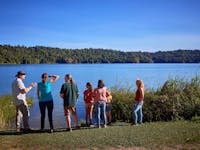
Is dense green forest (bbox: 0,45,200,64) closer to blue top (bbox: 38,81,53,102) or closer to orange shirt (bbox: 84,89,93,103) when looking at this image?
orange shirt (bbox: 84,89,93,103)

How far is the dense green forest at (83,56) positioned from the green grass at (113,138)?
130544 mm

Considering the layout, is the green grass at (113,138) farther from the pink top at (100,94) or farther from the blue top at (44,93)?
the pink top at (100,94)

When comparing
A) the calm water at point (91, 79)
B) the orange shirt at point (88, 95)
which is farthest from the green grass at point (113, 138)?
the calm water at point (91, 79)

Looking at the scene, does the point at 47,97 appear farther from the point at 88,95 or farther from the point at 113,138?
the point at 113,138

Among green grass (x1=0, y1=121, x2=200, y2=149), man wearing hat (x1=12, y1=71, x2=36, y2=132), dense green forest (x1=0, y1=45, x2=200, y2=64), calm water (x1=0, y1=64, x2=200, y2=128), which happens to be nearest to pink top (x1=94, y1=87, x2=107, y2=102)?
green grass (x1=0, y1=121, x2=200, y2=149)

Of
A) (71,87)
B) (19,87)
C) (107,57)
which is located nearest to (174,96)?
(71,87)

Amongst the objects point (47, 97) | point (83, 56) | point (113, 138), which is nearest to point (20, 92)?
point (47, 97)

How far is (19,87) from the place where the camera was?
10125 mm

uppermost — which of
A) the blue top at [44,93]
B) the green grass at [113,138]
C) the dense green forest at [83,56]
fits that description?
the dense green forest at [83,56]

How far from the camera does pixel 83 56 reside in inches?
7441

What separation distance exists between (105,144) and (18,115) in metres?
4.00

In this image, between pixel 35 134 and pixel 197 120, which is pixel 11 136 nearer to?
pixel 35 134

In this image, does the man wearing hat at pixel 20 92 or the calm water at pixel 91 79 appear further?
the calm water at pixel 91 79

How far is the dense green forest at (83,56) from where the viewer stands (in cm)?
14800
